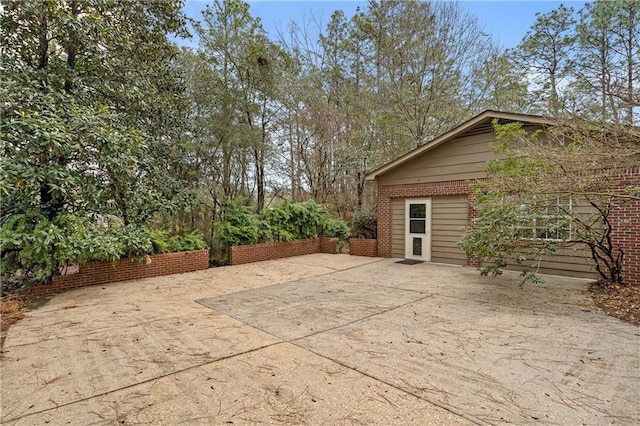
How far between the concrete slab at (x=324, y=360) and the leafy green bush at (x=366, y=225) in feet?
15.6

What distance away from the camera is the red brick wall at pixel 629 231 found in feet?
18.8

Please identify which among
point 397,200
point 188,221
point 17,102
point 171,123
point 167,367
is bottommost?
point 167,367

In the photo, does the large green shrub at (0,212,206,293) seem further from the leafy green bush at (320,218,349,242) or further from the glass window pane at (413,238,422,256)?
the glass window pane at (413,238,422,256)

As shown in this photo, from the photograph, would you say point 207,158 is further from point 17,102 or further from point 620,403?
point 620,403

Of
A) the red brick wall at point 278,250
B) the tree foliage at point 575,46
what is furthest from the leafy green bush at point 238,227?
the tree foliage at point 575,46

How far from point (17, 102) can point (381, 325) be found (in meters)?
6.36

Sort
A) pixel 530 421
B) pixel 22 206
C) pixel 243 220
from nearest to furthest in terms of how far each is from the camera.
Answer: pixel 530 421, pixel 22 206, pixel 243 220

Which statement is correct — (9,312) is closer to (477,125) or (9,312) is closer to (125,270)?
(125,270)

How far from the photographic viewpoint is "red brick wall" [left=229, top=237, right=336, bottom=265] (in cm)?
891

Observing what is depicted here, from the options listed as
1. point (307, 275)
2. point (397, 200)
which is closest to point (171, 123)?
point (307, 275)

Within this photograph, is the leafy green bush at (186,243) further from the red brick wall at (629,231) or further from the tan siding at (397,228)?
the red brick wall at (629,231)

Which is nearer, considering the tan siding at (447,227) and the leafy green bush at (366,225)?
the tan siding at (447,227)

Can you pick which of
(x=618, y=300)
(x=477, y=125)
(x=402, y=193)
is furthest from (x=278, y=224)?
(x=618, y=300)

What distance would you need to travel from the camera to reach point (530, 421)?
210 centimetres
